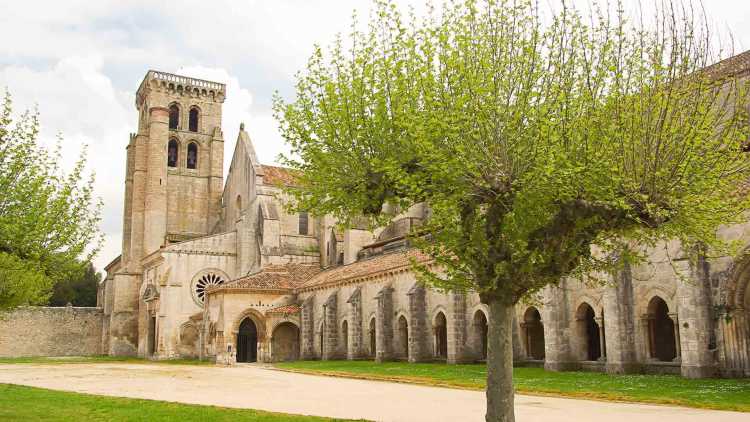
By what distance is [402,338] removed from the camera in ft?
112

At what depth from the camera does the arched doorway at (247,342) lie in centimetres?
4444

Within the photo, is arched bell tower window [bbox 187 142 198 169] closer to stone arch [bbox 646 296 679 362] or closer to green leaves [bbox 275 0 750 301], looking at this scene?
stone arch [bbox 646 296 679 362]

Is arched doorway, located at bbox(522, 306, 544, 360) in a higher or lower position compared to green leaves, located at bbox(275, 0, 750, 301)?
lower

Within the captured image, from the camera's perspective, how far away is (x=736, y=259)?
1919 cm

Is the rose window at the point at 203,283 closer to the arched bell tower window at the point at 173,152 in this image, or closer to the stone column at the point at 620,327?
the arched bell tower window at the point at 173,152

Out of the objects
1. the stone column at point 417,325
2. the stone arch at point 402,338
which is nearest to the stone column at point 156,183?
the stone arch at point 402,338

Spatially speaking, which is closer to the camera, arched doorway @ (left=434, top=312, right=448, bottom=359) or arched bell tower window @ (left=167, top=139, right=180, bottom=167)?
arched doorway @ (left=434, top=312, right=448, bottom=359)

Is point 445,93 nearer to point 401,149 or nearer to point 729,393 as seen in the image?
point 401,149

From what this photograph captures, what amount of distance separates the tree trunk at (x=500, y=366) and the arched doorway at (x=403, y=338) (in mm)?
22582

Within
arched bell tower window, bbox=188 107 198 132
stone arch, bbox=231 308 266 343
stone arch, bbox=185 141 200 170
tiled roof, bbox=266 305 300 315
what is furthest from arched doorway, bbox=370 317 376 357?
arched bell tower window, bbox=188 107 198 132

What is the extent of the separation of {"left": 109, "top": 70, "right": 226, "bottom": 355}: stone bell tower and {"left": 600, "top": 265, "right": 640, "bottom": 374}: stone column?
39.7 meters

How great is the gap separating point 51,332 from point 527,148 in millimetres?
52393

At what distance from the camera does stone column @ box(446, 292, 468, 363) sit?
2889 centimetres

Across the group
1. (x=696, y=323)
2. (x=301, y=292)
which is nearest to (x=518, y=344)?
(x=696, y=323)
